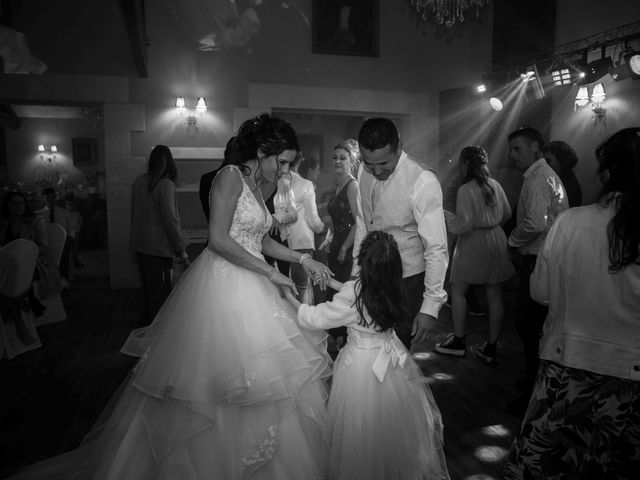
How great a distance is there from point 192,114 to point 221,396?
5494mm

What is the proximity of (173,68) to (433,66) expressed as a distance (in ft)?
12.4

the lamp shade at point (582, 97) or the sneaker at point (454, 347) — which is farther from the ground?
the lamp shade at point (582, 97)

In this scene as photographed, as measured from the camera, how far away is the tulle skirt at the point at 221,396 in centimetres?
194

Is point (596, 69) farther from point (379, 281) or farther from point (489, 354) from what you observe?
point (379, 281)

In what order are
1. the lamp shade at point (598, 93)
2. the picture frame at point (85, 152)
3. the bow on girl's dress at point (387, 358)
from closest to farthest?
1. the bow on girl's dress at point (387, 358)
2. the lamp shade at point (598, 93)
3. the picture frame at point (85, 152)

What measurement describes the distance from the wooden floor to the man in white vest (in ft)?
2.44

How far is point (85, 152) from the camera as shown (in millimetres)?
14922

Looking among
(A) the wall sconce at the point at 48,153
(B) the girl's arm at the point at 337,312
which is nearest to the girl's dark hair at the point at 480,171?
(B) the girl's arm at the point at 337,312

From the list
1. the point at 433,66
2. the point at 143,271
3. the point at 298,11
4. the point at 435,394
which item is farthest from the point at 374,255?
the point at 433,66

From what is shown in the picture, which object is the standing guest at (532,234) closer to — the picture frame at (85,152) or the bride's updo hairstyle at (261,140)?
the bride's updo hairstyle at (261,140)

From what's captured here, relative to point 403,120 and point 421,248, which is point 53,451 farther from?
point 403,120

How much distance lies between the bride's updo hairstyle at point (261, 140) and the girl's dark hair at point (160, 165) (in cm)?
204

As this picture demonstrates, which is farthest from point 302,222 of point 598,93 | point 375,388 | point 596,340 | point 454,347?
point 598,93

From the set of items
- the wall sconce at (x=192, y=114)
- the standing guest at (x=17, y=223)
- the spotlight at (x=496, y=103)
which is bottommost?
the standing guest at (x=17, y=223)
